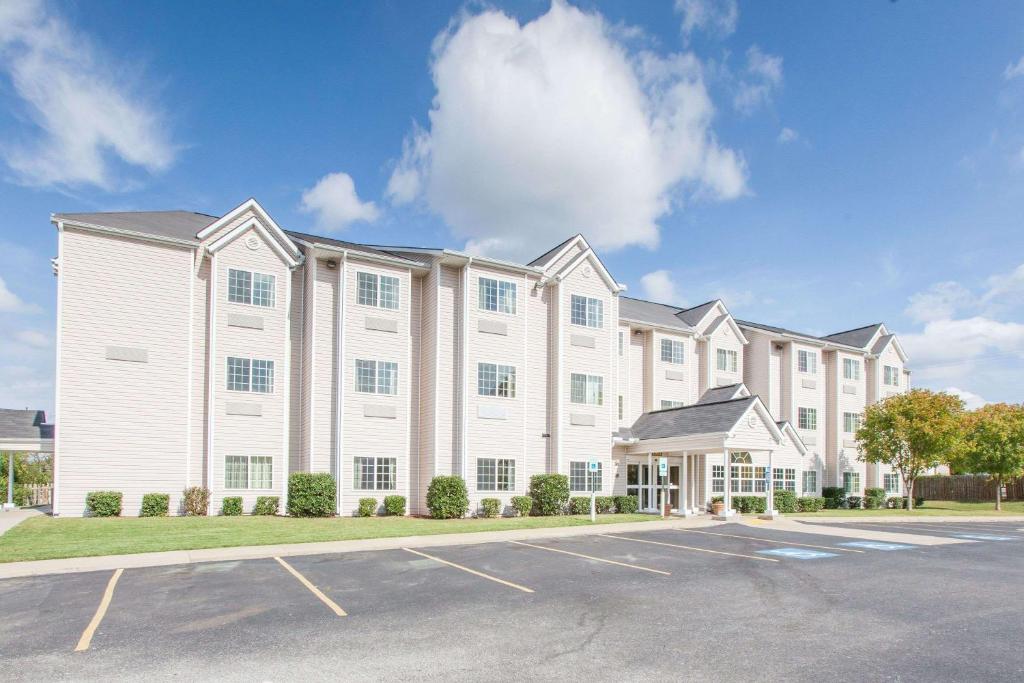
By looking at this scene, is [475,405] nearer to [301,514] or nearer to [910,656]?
[301,514]

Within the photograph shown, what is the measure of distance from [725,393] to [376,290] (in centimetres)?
1642

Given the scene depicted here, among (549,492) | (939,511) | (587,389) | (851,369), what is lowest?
(939,511)

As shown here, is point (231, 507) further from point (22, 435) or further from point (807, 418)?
point (807, 418)

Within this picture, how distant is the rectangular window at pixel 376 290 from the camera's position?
86.5 feet

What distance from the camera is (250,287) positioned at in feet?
82.4

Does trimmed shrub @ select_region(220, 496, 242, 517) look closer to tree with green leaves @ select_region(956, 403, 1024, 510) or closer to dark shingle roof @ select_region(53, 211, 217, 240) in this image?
dark shingle roof @ select_region(53, 211, 217, 240)

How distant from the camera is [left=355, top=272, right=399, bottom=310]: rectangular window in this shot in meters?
26.4

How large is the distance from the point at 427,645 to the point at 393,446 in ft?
62.1

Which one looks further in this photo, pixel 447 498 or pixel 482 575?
pixel 447 498

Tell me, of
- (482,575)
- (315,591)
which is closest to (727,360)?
(482,575)

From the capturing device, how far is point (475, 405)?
27.0 m

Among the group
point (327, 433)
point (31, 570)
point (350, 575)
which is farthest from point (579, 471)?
point (31, 570)

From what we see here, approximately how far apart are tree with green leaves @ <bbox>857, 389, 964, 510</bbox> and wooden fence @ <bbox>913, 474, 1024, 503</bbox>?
1415 centimetres

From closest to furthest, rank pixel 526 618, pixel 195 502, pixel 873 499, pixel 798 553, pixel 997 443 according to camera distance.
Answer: pixel 526 618, pixel 798 553, pixel 195 502, pixel 997 443, pixel 873 499
